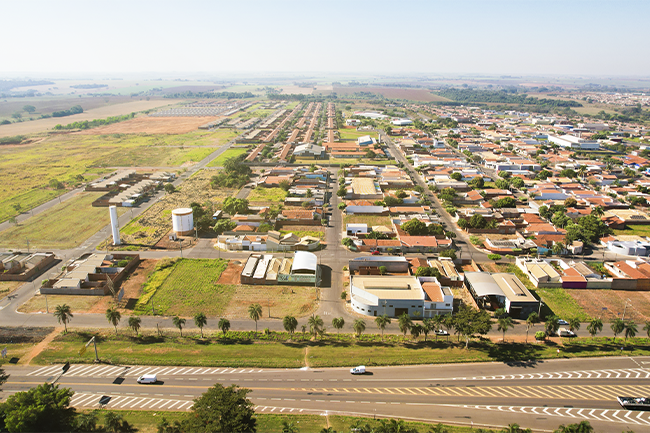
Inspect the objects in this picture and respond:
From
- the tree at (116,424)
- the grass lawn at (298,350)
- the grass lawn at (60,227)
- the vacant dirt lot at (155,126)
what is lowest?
the grass lawn at (298,350)

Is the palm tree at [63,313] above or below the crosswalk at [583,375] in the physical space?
above

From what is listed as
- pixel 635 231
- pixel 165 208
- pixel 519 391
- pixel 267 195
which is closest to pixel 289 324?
pixel 519 391

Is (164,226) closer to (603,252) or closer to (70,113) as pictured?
(603,252)

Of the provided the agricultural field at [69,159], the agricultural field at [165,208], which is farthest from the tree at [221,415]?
the agricultural field at [69,159]

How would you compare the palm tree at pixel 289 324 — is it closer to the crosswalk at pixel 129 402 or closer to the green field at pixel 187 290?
the green field at pixel 187 290

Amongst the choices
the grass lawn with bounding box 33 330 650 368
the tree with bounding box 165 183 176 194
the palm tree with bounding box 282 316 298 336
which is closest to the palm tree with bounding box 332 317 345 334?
the grass lawn with bounding box 33 330 650 368

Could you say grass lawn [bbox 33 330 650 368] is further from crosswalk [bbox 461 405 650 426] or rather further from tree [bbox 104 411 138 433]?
tree [bbox 104 411 138 433]

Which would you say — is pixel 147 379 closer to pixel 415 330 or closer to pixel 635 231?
pixel 415 330
